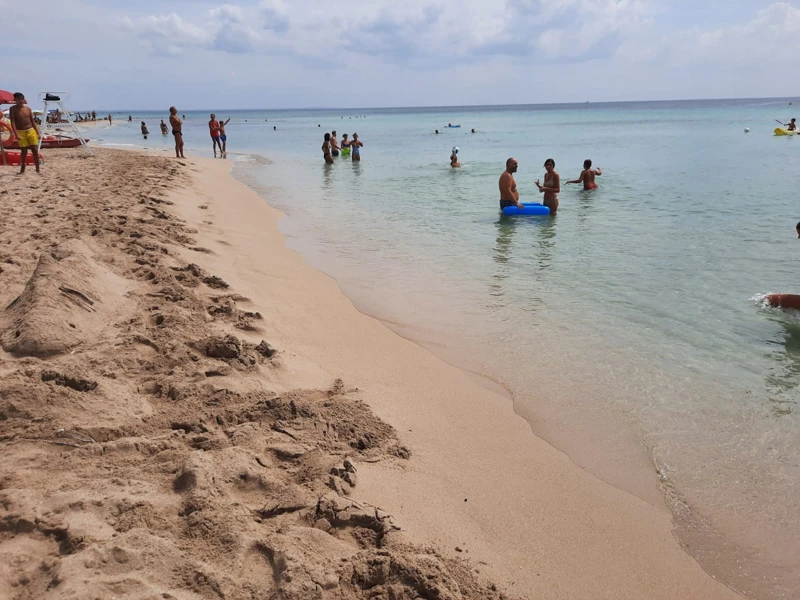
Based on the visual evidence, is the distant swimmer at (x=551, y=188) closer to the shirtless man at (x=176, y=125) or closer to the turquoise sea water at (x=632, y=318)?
the turquoise sea water at (x=632, y=318)

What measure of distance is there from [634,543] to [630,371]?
82.6 inches

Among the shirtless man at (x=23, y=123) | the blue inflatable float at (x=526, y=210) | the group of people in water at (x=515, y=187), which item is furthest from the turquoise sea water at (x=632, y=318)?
the shirtless man at (x=23, y=123)

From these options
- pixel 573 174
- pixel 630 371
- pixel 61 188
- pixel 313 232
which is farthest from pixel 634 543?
pixel 573 174

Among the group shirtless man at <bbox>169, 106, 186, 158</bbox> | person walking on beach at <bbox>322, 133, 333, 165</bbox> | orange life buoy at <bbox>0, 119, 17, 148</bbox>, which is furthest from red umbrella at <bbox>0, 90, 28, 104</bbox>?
person walking on beach at <bbox>322, 133, 333, 165</bbox>

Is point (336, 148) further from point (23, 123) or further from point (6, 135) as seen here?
point (23, 123)

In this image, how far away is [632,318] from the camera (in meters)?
5.89

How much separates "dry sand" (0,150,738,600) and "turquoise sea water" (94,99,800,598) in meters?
0.39

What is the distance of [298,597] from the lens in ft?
6.72

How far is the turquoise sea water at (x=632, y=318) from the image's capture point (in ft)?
10.8

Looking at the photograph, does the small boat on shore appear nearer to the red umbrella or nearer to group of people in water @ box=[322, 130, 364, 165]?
the red umbrella

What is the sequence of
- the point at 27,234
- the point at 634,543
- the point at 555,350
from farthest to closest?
the point at 27,234 → the point at 555,350 → the point at 634,543

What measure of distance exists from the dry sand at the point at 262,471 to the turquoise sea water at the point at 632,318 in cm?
39

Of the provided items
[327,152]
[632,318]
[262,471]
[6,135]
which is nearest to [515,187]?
[632,318]

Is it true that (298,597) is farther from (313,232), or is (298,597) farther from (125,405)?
(313,232)
